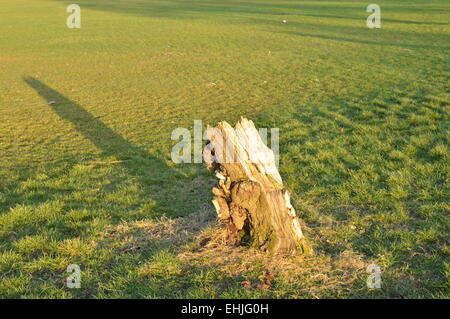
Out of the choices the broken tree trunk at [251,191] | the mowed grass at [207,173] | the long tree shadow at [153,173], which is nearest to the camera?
the mowed grass at [207,173]

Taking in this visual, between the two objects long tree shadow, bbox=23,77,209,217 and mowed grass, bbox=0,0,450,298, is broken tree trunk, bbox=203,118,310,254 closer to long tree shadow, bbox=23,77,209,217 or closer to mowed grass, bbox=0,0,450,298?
mowed grass, bbox=0,0,450,298

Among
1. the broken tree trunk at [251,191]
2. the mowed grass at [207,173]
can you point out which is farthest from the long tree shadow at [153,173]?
the broken tree trunk at [251,191]

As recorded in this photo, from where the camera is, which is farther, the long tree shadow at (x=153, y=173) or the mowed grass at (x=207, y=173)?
the long tree shadow at (x=153, y=173)

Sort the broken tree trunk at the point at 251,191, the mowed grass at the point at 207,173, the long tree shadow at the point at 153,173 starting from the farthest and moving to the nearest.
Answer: the long tree shadow at the point at 153,173 → the broken tree trunk at the point at 251,191 → the mowed grass at the point at 207,173

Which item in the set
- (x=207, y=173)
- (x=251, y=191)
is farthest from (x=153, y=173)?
(x=251, y=191)

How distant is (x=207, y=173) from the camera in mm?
8219

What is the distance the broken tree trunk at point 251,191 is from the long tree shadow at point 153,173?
63.6 inches

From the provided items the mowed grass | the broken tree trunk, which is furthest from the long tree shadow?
the broken tree trunk

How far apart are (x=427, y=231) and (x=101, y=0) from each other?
67.7 meters

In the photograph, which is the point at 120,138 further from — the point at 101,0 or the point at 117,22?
the point at 101,0

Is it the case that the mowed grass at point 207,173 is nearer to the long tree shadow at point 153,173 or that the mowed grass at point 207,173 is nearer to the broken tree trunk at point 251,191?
the long tree shadow at point 153,173

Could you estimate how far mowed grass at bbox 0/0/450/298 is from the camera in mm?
4797

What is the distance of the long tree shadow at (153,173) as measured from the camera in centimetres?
698

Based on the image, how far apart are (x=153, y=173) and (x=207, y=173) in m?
1.03
